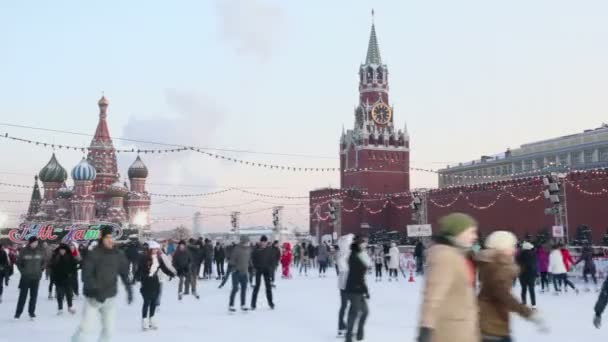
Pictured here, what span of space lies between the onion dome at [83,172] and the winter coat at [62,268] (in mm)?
47837

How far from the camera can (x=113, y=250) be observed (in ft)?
22.2

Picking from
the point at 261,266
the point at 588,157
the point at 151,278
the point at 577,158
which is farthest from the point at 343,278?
the point at 577,158

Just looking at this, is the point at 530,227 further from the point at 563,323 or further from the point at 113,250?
the point at 113,250

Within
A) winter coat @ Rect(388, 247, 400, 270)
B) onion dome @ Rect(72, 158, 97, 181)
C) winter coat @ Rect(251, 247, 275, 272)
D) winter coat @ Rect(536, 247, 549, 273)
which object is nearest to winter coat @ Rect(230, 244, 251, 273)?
winter coat @ Rect(251, 247, 275, 272)

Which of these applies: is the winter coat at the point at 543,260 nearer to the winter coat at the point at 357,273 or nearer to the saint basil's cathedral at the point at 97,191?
the winter coat at the point at 357,273

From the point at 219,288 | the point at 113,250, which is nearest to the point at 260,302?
the point at 219,288

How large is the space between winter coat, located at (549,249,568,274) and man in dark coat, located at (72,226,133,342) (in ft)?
34.4

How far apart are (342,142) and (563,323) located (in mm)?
58071

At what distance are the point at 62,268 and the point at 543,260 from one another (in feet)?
35.6

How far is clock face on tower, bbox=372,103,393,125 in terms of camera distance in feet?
215

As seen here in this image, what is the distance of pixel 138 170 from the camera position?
60406 mm

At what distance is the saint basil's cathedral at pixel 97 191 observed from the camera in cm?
5672

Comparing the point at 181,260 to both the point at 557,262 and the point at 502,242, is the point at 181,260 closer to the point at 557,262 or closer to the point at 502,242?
the point at 557,262

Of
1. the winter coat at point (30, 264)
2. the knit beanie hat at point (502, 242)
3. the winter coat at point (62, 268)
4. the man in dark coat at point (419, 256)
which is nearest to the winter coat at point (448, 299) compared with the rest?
the knit beanie hat at point (502, 242)
